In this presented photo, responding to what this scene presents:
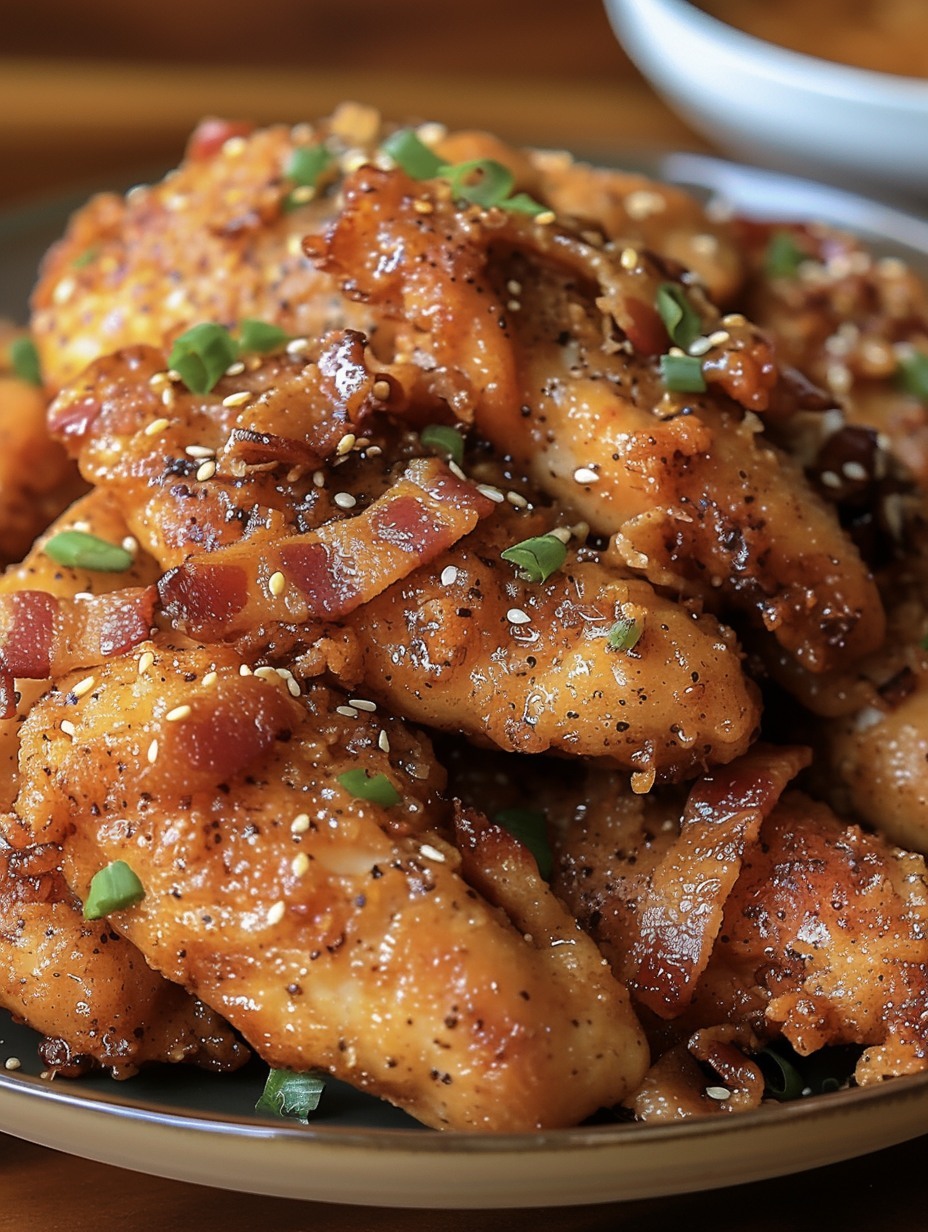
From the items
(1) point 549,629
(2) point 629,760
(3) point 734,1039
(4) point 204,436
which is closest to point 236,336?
(4) point 204,436

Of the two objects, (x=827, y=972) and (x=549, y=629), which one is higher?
(x=549, y=629)

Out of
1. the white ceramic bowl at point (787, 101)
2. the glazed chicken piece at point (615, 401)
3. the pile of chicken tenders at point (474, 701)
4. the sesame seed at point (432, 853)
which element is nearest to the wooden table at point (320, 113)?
the pile of chicken tenders at point (474, 701)

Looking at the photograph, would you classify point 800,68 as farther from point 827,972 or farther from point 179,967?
point 179,967

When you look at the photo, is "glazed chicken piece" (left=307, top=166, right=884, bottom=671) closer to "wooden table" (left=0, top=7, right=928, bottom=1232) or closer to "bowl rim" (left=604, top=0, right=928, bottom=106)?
"wooden table" (left=0, top=7, right=928, bottom=1232)

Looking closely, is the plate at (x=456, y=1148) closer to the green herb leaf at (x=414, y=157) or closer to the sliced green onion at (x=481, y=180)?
the sliced green onion at (x=481, y=180)

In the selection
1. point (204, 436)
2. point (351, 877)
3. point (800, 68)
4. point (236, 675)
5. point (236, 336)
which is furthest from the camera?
point (800, 68)

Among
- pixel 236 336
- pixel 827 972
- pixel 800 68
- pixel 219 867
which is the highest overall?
pixel 800 68
